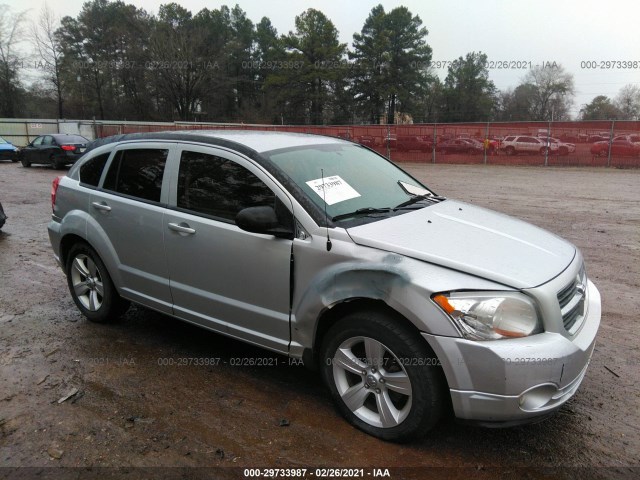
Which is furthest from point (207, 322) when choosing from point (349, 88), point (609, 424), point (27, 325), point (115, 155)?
point (349, 88)

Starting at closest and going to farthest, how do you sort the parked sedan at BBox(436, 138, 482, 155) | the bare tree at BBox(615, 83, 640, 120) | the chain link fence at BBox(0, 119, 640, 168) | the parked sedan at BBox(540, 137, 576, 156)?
the chain link fence at BBox(0, 119, 640, 168), the parked sedan at BBox(540, 137, 576, 156), the parked sedan at BBox(436, 138, 482, 155), the bare tree at BBox(615, 83, 640, 120)

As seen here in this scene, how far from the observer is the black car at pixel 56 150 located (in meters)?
19.1

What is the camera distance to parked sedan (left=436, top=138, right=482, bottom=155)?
25.5m

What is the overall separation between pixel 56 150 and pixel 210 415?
64.8 ft

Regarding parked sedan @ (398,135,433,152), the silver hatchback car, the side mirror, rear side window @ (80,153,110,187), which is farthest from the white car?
the side mirror

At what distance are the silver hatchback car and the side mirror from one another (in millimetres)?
12

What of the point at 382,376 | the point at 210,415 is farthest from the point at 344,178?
the point at 210,415

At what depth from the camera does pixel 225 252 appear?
320 cm

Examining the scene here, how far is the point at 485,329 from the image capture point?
2328mm

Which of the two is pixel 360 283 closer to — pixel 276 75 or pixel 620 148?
pixel 620 148

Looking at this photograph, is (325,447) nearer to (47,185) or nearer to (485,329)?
(485,329)

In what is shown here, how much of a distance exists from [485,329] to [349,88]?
73.2 m

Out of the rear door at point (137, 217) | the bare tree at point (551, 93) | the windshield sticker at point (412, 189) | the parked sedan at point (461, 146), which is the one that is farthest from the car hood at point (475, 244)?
the bare tree at point (551, 93)

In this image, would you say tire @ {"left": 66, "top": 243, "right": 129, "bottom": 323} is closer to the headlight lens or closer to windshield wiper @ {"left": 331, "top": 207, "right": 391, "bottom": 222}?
windshield wiper @ {"left": 331, "top": 207, "right": 391, "bottom": 222}
